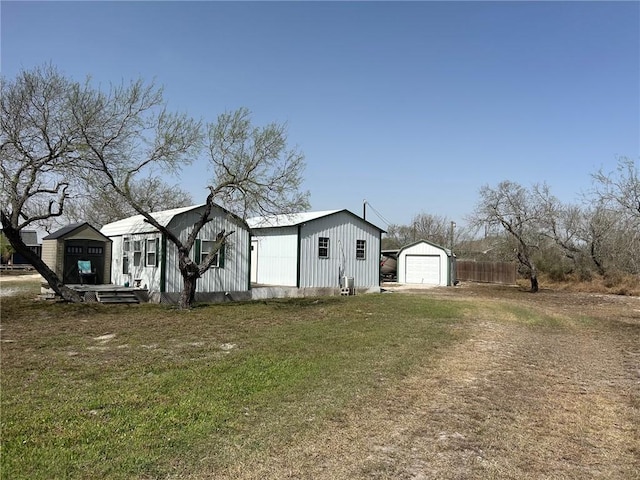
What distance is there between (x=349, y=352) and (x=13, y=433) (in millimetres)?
5365

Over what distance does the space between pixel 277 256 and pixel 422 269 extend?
14.0 metres

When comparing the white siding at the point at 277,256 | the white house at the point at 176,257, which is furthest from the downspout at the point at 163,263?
the white siding at the point at 277,256

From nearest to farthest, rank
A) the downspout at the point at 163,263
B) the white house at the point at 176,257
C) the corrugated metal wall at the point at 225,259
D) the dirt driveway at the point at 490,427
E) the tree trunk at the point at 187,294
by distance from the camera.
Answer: the dirt driveway at the point at 490,427, the tree trunk at the point at 187,294, the downspout at the point at 163,263, the white house at the point at 176,257, the corrugated metal wall at the point at 225,259

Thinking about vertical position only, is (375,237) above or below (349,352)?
above

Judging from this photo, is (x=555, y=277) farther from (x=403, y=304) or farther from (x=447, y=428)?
(x=447, y=428)

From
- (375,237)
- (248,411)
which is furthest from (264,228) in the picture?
(248,411)

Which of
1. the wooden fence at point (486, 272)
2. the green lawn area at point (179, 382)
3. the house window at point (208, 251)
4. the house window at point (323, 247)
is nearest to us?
the green lawn area at point (179, 382)

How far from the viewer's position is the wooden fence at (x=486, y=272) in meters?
35.8

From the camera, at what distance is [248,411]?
5.39m

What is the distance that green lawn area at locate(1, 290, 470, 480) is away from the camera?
13.8 ft

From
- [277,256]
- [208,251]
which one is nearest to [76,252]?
[208,251]

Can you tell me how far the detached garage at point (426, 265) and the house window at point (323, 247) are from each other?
1251 cm

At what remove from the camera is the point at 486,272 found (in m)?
37.4

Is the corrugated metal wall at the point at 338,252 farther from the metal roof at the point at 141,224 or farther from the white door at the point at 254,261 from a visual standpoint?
the metal roof at the point at 141,224
